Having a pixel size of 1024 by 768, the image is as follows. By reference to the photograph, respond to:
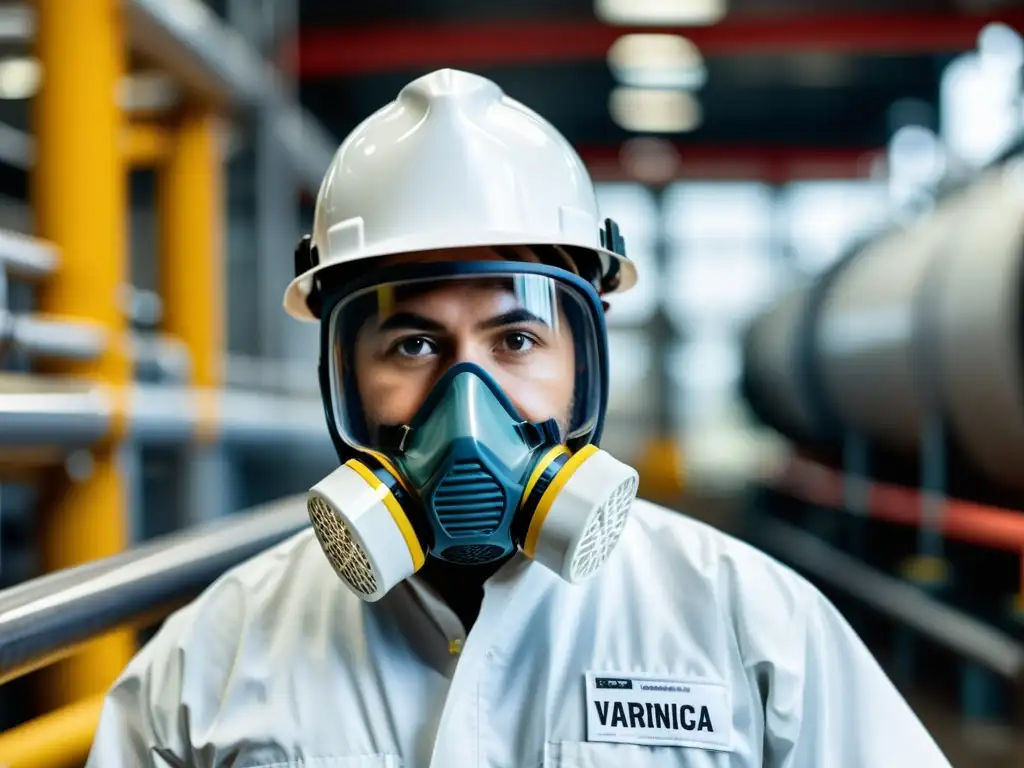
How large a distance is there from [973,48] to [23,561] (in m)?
8.19

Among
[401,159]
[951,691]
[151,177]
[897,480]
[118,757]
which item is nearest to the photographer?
[118,757]

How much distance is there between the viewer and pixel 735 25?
8.88m

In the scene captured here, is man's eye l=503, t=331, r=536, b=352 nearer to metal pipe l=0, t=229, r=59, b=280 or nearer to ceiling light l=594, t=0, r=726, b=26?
metal pipe l=0, t=229, r=59, b=280

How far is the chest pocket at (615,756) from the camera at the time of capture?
3.60ft

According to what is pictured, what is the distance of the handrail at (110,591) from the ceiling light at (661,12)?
27.0 feet

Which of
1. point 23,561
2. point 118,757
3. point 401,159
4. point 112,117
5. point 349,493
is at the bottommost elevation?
point 23,561

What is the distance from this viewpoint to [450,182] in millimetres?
1256

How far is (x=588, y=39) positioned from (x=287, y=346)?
14.9 feet

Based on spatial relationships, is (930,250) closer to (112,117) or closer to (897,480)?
(897,480)

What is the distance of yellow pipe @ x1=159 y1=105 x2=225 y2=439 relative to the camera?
3811 millimetres

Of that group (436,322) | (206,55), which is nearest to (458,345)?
(436,322)

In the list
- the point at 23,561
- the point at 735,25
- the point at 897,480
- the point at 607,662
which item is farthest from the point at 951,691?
the point at 735,25

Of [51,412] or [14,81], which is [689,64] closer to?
[14,81]

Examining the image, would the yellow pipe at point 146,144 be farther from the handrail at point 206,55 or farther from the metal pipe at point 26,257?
the metal pipe at point 26,257
